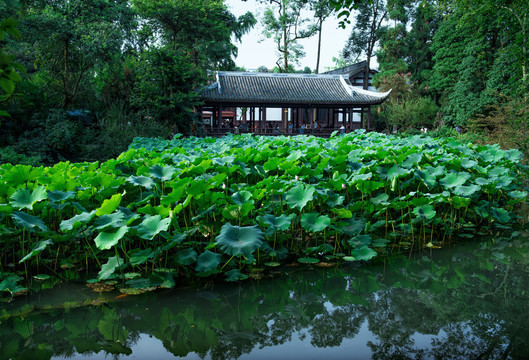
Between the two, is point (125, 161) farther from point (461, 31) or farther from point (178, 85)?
point (461, 31)

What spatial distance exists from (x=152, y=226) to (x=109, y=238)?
0.25 m

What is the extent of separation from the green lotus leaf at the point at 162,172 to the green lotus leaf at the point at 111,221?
0.70 meters

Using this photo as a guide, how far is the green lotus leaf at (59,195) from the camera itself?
262 centimetres

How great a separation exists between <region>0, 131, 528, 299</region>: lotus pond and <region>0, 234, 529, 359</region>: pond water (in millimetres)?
168

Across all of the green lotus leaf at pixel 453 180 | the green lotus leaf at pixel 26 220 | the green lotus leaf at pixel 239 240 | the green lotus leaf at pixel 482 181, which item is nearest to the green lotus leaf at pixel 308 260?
the green lotus leaf at pixel 239 240

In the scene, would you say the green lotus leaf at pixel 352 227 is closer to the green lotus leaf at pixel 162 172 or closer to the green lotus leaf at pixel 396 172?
the green lotus leaf at pixel 396 172

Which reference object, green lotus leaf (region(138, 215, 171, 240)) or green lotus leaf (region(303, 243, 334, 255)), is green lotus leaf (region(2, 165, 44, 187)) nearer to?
green lotus leaf (region(138, 215, 171, 240))

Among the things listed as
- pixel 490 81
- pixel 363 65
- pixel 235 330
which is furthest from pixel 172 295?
pixel 363 65

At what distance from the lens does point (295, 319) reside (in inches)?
87.3

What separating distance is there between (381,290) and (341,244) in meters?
0.93

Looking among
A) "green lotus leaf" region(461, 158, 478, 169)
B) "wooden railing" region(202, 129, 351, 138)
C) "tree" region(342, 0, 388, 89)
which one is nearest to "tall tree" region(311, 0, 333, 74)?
"tree" region(342, 0, 388, 89)

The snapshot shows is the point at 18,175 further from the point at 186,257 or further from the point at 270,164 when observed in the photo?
the point at 270,164

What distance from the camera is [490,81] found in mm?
18875

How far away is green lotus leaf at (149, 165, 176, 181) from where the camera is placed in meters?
3.13
